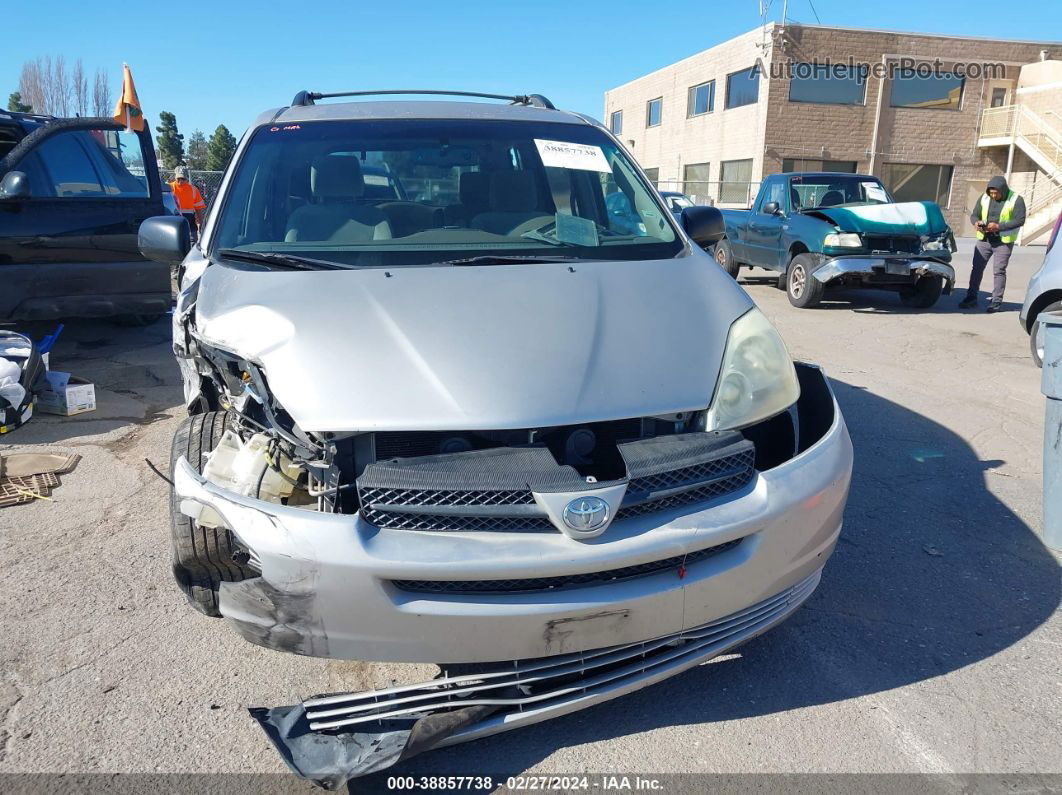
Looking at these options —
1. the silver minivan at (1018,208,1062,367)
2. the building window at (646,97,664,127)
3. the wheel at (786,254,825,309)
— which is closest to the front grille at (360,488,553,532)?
the silver minivan at (1018,208,1062,367)

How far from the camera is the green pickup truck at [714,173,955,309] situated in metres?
9.88

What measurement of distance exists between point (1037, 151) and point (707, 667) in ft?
94.5

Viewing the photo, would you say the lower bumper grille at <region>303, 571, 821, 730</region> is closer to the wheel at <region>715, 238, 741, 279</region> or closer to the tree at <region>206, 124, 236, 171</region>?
the wheel at <region>715, 238, 741, 279</region>

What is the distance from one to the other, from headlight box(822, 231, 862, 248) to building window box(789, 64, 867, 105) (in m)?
18.4

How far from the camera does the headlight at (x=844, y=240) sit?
9898mm

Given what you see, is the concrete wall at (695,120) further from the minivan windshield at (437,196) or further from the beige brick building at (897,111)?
the minivan windshield at (437,196)

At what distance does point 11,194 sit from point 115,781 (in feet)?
17.9

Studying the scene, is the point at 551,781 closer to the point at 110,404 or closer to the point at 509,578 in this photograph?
the point at 509,578

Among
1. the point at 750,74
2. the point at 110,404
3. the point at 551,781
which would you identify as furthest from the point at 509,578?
the point at 750,74

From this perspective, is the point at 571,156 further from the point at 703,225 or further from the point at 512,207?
the point at 703,225

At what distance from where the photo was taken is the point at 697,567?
2215 mm

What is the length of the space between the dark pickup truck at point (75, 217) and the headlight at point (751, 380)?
5.30 metres

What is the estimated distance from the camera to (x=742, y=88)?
90.7ft

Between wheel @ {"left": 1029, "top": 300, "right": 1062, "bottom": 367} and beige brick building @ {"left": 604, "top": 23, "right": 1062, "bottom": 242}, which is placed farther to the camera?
beige brick building @ {"left": 604, "top": 23, "right": 1062, "bottom": 242}
